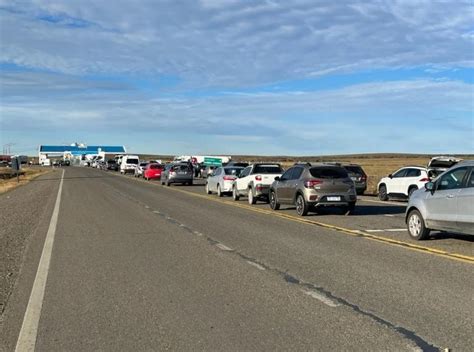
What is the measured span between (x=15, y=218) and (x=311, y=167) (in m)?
9.82

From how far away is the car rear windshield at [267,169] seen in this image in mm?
23806

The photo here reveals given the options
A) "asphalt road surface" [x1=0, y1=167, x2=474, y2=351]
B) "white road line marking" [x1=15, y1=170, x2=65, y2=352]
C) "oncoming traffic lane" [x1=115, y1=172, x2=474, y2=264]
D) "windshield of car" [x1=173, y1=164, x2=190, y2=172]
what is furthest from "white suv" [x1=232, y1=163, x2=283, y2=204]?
"windshield of car" [x1=173, y1=164, x2=190, y2=172]

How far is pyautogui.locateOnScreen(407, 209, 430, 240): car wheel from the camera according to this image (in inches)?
476

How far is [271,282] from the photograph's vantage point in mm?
8125

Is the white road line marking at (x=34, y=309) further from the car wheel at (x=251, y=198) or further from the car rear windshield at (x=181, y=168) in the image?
the car rear windshield at (x=181, y=168)

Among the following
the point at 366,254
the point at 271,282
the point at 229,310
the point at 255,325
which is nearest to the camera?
the point at 255,325

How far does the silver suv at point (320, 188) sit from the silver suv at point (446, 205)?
536cm

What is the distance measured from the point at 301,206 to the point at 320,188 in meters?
0.88

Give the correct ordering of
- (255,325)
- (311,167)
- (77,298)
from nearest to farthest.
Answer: (255,325), (77,298), (311,167)

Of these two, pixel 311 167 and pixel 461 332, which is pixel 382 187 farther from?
pixel 461 332

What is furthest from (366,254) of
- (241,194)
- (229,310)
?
(241,194)

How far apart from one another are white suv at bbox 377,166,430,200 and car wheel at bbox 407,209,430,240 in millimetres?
10189

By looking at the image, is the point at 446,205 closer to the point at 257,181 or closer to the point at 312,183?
the point at 312,183

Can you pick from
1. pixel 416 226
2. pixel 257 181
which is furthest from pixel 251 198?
pixel 416 226
